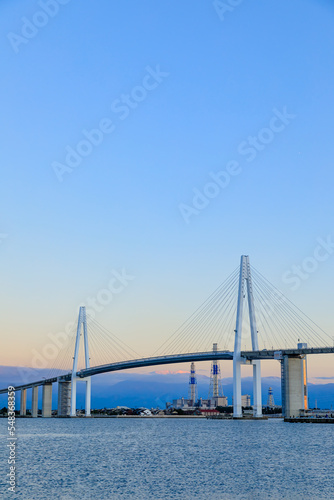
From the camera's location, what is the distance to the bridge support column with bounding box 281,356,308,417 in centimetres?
6681

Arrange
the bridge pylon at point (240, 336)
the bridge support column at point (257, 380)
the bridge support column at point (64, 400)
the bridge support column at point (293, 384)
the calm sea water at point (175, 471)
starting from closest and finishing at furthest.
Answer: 1. the calm sea water at point (175, 471)
2. the bridge pylon at point (240, 336)
3. the bridge support column at point (293, 384)
4. the bridge support column at point (257, 380)
5. the bridge support column at point (64, 400)

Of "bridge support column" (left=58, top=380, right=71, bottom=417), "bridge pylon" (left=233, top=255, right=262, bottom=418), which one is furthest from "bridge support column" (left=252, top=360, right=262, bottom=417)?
"bridge support column" (left=58, top=380, right=71, bottom=417)

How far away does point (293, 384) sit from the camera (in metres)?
67.2

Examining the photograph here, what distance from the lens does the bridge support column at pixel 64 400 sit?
9694cm

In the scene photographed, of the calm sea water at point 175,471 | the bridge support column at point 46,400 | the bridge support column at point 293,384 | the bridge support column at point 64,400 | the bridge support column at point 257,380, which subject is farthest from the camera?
the bridge support column at point 46,400

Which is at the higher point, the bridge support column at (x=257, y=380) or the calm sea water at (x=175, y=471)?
the bridge support column at (x=257, y=380)

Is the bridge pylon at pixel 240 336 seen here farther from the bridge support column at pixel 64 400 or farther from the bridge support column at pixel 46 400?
the bridge support column at pixel 46 400

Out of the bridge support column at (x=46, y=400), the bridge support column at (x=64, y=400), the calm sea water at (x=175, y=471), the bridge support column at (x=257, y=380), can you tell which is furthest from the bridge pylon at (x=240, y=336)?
the bridge support column at (x=46, y=400)

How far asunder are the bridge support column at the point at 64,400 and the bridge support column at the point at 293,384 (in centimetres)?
3825

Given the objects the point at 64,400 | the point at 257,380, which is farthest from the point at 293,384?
the point at 64,400

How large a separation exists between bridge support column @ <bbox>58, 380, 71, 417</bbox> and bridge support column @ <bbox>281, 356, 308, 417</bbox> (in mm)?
38255

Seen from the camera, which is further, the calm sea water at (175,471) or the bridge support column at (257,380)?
the bridge support column at (257,380)

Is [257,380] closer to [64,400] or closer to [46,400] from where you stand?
[64,400]

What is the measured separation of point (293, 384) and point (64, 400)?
4136cm
